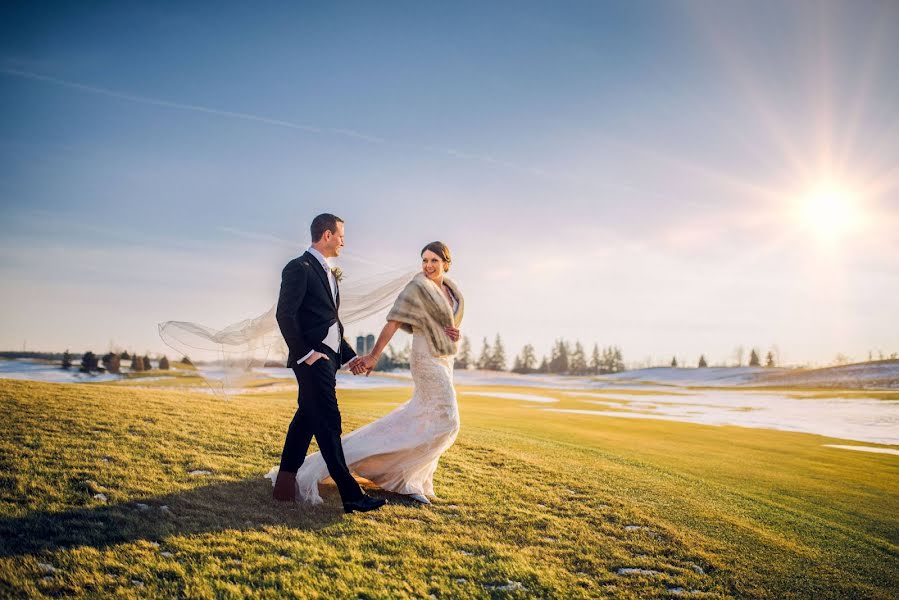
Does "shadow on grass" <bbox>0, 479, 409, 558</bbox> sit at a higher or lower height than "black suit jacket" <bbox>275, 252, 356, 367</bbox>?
lower

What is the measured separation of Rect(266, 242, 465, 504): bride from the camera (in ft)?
22.4

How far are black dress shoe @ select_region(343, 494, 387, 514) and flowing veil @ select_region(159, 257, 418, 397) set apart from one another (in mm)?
2467

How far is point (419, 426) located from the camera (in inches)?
272

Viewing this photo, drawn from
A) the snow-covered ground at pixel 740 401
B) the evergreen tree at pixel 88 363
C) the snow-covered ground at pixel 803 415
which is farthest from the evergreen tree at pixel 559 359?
the evergreen tree at pixel 88 363

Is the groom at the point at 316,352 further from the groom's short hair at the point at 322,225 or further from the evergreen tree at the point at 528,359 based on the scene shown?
the evergreen tree at the point at 528,359

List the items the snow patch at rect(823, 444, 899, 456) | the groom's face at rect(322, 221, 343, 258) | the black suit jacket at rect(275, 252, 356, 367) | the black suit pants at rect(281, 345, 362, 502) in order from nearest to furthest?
1. the black suit jacket at rect(275, 252, 356, 367)
2. the black suit pants at rect(281, 345, 362, 502)
3. the groom's face at rect(322, 221, 343, 258)
4. the snow patch at rect(823, 444, 899, 456)

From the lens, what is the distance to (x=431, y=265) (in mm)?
7148

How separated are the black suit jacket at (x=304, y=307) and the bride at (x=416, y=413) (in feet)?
2.98

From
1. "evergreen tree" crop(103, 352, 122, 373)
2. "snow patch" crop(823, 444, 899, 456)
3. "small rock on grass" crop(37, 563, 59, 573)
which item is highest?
"evergreen tree" crop(103, 352, 122, 373)

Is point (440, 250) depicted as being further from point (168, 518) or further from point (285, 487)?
point (168, 518)

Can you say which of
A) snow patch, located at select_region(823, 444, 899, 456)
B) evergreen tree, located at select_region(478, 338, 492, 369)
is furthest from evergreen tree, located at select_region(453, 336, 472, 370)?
snow patch, located at select_region(823, 444, 899, 456)

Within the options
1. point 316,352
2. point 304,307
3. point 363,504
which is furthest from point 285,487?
point 304,307

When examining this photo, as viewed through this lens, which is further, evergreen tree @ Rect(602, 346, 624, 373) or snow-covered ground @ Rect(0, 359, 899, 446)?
evergreen tree @ Rect(602, 346, 624, 373)

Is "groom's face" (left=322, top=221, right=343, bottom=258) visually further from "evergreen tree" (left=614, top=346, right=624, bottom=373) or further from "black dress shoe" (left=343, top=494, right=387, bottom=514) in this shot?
"evergreen tree" (left=614, top=346, right=624, bottom=373)
